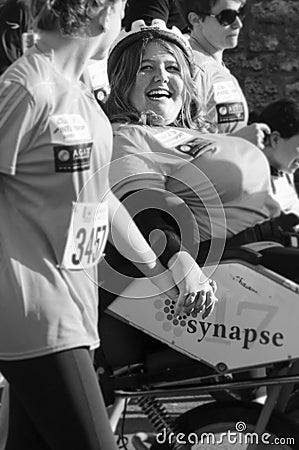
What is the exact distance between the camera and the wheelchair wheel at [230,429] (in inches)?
126

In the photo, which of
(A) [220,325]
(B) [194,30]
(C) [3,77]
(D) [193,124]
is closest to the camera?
(C) [3,77]

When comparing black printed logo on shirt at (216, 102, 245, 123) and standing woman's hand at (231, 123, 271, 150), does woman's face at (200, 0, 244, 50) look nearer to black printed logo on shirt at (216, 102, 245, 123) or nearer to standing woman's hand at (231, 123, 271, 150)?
black printed logo on shirt at (216, 102, 245, 123)

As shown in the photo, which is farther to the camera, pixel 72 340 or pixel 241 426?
pixel 241 426

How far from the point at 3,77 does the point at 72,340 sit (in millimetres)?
558

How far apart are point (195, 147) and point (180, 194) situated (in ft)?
0.43

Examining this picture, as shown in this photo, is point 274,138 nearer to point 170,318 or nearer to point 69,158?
point 170,318

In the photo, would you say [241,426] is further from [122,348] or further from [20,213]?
[20,213]

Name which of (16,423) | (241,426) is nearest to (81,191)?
(16,423)

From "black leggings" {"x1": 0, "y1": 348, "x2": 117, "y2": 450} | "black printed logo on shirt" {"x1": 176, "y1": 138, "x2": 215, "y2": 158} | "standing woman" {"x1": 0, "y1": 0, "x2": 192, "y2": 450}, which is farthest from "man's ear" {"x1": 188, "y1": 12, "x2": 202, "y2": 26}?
"black leggings" {"x1": 0, "y1": 348, "x2": 117, "y2": 450}

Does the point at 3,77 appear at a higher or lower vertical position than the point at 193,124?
higher

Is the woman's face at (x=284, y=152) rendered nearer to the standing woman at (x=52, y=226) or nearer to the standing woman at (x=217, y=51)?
the standing woman at (x=217, y=51)

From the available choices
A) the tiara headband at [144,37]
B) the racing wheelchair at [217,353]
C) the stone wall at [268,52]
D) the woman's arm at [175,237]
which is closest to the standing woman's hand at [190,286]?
the woman's arm at [175,237]

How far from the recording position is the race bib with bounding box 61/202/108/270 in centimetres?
245

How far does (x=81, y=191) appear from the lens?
246 cm
